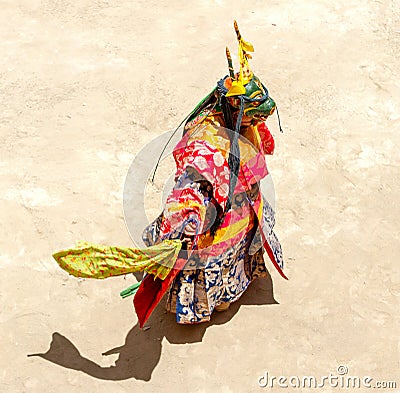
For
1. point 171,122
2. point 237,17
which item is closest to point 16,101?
point 171,122

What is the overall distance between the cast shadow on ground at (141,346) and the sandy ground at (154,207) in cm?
1

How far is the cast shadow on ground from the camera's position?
6.21 metres

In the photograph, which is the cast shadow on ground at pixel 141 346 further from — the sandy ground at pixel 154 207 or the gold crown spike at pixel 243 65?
the gold crown spike at pixel 243 65

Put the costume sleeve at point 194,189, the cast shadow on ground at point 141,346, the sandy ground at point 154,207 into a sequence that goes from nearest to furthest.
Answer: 1. the costume sleeve at point 194,189
2. the cast shadow on ground at point 141,346
3. the sandy ground at point 154,207

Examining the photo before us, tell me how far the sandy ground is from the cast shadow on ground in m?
0.01

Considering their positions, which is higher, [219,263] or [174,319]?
[219,263]

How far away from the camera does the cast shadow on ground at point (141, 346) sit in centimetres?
621

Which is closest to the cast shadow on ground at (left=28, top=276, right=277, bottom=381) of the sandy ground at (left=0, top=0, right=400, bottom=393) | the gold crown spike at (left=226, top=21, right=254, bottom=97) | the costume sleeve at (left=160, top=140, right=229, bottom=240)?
the sandy ground at (left=0, top=0, right=400, bottom=393)

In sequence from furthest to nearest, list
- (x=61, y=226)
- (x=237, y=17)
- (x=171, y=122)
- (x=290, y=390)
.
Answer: (x=237, y=17), (x=171, y=122), (x=61, y=226), (x=290, y=390)

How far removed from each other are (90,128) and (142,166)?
0.88 metres

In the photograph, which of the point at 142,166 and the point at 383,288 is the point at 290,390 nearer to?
Answer: the point at 383,288

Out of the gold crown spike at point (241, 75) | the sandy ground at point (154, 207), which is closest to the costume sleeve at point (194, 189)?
the gold crown spike at point (241, 75)

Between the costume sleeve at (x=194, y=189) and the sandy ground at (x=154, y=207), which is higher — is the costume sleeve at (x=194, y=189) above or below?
above

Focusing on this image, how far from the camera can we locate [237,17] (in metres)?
10.0
